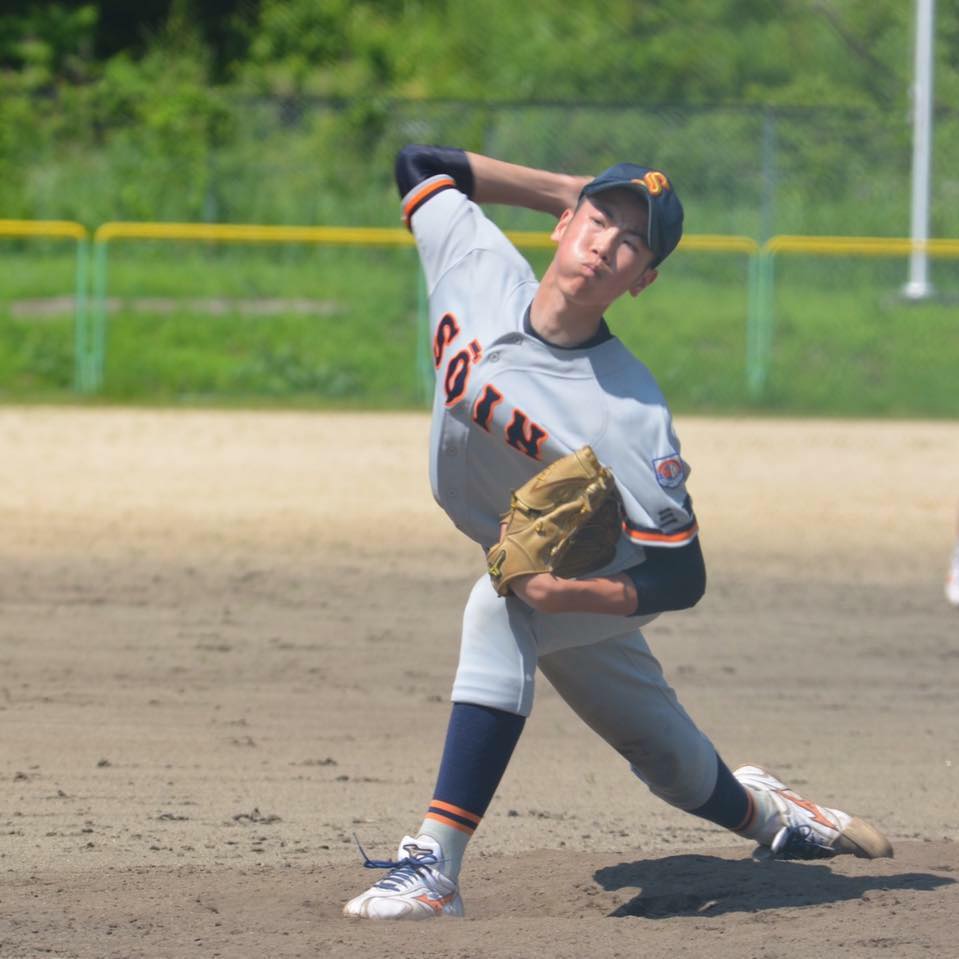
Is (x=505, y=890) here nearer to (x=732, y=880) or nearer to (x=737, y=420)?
(x=732, y=880)

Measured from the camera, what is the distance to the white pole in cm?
1595

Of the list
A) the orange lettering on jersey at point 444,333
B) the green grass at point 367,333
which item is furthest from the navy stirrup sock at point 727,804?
the green grass at point 367,333

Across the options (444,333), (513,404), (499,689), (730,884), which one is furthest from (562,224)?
(730,884)

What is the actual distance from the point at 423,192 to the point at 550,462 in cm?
79

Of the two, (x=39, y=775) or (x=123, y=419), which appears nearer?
(x=39, y=775)

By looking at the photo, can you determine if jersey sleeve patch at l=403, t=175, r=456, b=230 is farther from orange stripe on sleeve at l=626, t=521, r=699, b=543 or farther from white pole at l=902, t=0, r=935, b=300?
white pole at l=902, t=0, r=935, b=300

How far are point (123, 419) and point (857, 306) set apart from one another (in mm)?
7378

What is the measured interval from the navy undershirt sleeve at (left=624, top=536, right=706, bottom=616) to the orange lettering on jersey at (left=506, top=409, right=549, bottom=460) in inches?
12.7

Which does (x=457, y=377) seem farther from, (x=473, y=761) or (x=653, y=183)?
(x=473, y=761)

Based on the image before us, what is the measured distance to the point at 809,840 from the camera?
13.6 ft

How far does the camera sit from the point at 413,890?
3580mm

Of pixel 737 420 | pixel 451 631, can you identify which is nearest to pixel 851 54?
pixel 737 420

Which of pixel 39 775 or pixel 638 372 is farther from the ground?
pixel 638 372

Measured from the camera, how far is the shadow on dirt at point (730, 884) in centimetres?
383
